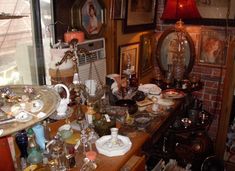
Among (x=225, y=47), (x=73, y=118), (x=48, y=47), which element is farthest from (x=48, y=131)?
(x=225, y=47)

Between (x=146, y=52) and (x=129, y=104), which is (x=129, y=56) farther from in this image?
(x=129, y=104)

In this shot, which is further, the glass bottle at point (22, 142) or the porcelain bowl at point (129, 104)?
the porcelain bowl at point (129, 104)

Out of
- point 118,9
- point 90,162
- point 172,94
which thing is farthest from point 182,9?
point 90,162

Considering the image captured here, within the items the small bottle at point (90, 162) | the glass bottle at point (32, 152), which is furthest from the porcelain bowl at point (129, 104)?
the glass bottle at point (32, 152)

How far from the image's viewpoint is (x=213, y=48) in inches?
115

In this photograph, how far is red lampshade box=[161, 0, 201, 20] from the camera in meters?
2.58

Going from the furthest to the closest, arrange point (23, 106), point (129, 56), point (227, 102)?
1. point (129, 56)
2. point (227, 102)
3. point (23, 106)

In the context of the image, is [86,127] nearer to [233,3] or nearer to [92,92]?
[92,92]

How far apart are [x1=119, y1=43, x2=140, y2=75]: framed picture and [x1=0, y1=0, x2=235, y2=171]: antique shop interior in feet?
0.03

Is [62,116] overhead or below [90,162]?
overhead

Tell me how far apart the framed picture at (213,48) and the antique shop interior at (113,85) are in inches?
0.4

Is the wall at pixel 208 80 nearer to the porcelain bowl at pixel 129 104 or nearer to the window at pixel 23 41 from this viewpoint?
the porcelain bowl at pixel 129 104

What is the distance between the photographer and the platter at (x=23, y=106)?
2.52 feet

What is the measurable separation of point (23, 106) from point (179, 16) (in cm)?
214
